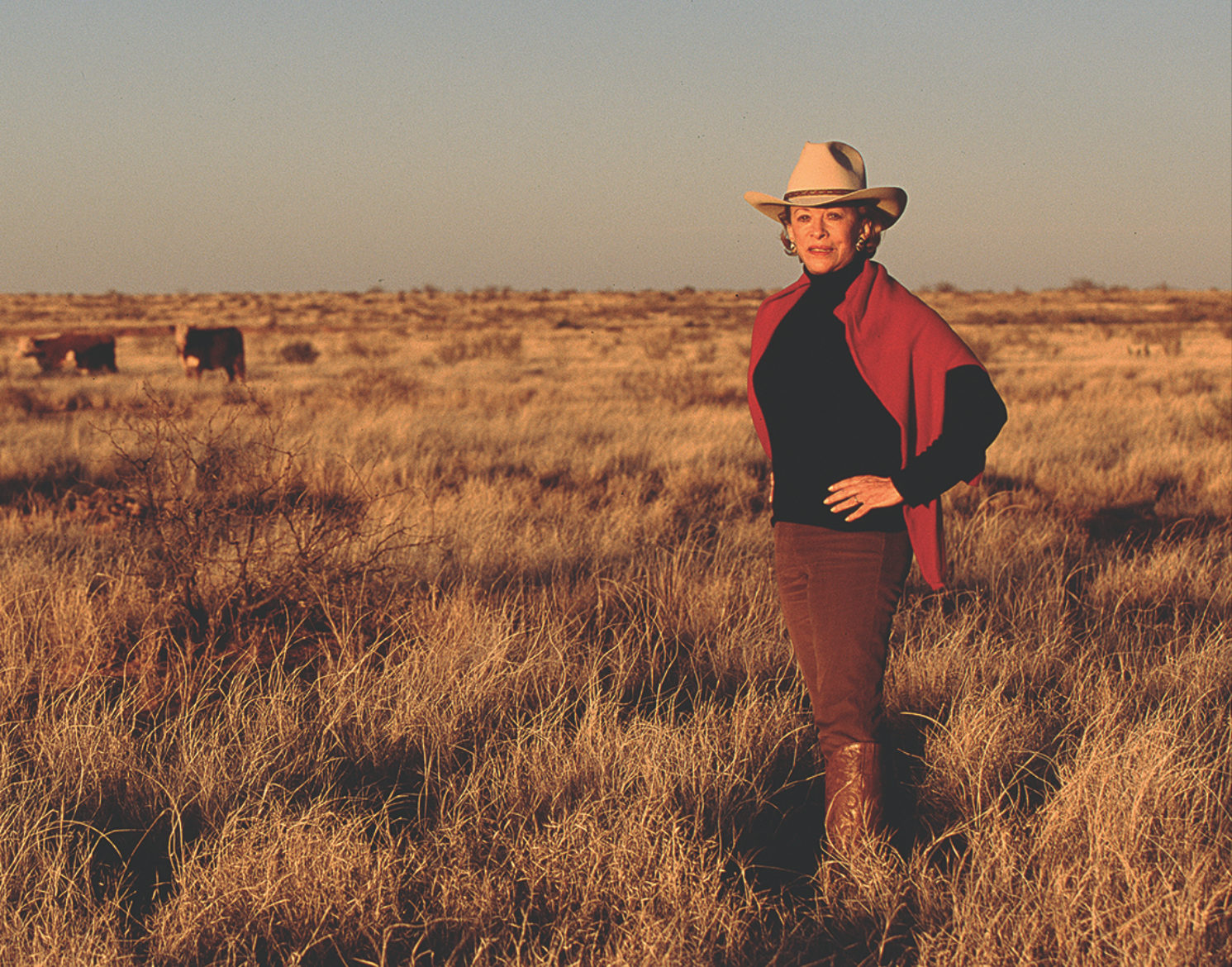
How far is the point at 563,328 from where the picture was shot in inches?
1431

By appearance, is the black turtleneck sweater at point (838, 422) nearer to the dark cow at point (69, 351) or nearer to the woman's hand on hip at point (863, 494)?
the woman's hand on hip at point (863, 494)

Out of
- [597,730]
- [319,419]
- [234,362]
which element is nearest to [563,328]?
[234,362]

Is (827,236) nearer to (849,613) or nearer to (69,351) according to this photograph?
(849,613)

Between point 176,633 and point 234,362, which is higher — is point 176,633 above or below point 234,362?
below

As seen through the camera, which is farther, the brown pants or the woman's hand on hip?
the brown pants

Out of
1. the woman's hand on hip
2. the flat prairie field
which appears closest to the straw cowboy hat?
the woman's hand on hip

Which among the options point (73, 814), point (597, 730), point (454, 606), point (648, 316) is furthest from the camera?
point (648, 316)

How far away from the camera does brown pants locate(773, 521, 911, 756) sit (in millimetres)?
2262

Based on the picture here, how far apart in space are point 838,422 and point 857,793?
2.93 ft

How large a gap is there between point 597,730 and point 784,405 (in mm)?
1166

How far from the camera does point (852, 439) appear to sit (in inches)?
88.8

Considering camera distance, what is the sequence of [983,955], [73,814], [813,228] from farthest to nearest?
[73,814] < [813,228] < [983,955]

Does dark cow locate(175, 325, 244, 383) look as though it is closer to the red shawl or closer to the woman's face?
the woman's face

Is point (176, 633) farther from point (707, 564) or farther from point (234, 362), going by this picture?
point (234, 362)
